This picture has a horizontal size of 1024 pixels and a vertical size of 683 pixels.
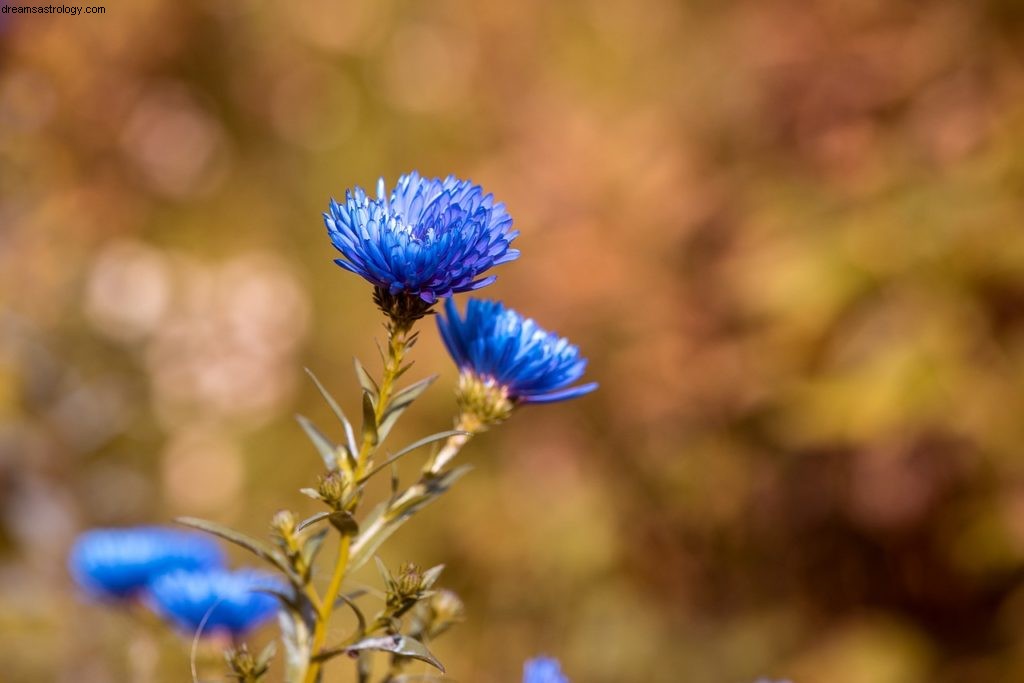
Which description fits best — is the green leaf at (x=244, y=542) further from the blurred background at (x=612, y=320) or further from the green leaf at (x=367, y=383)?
the blurred background at (x=612, y=320)

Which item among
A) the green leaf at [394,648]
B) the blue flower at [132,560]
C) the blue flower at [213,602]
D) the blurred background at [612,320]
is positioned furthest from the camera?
the blurred background at [612,320]

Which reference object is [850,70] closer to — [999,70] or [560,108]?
[999,70]

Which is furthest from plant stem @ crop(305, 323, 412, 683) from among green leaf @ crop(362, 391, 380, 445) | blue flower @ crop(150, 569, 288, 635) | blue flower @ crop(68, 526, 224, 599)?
blue flower @ crop(68, 526, 224, 599)

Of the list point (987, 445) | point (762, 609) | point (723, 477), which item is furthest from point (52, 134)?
point (987, 445)

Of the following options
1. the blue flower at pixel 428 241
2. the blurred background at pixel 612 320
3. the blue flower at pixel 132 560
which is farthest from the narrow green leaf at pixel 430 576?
the blurred background at pixel 612 320

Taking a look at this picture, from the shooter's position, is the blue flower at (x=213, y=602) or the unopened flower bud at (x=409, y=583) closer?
A: the unopened flower bud at (x=409, y=583)

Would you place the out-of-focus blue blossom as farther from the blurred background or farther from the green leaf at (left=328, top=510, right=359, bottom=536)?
the blurred background
